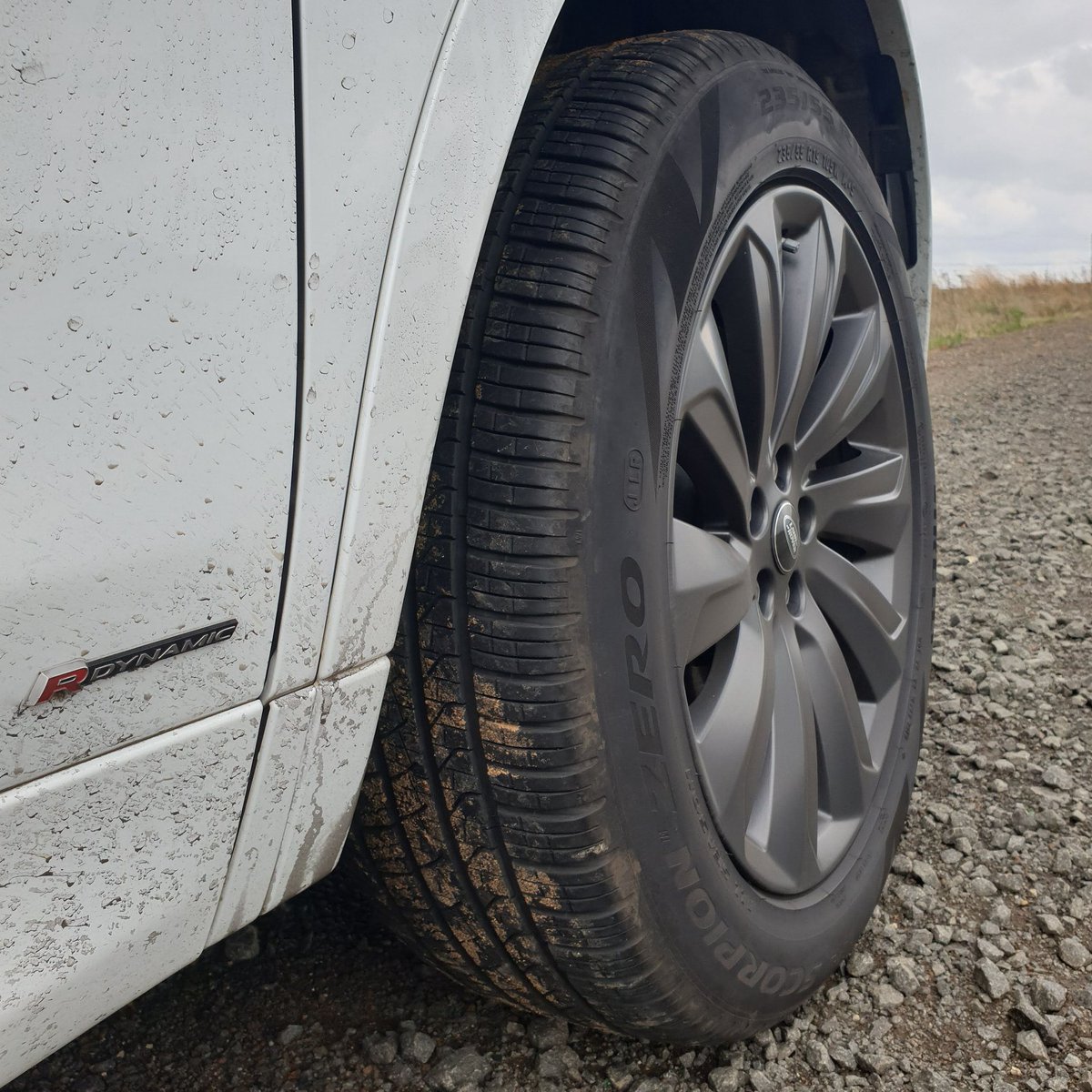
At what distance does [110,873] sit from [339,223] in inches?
21.3

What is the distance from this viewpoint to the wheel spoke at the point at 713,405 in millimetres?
1260

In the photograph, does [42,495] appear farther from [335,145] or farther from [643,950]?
[643,950]

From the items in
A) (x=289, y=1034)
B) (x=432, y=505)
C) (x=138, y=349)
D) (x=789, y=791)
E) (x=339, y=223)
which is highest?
(x=339, y=223)

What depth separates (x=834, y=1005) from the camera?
1515 millimetres

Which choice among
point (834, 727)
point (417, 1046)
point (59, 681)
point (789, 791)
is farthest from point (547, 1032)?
point (59, 681)

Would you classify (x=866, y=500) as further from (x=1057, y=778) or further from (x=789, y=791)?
(x=1057, y=778)

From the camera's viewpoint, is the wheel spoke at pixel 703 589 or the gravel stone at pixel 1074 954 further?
the gravel stone at pixel 1074 954

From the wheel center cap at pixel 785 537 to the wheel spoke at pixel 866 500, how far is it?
0.48ft

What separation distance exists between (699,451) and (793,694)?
16.1 inches

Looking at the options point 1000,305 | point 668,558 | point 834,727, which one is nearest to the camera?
point 668,558

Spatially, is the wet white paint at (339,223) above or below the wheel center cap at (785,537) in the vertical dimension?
above

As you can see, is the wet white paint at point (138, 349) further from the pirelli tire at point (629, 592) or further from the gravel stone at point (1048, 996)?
the gravel stone at point (1048, 996)

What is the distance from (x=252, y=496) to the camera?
2.70 ft

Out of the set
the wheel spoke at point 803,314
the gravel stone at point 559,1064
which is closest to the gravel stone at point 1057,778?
the wheel spoke at point 803,314
